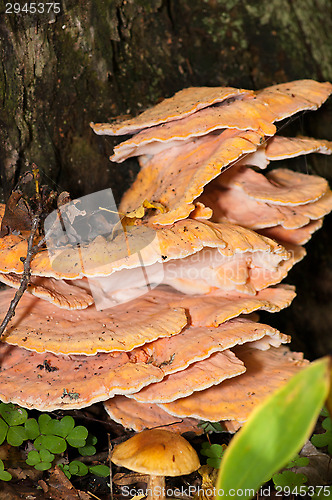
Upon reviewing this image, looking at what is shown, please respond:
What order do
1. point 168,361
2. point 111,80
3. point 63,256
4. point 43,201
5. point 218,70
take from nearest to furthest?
1. point 63,256
2. point 168,361
3. point 43,201
4. point 111,80
5. point 218,70

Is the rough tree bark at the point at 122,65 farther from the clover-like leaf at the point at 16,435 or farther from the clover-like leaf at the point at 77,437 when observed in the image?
the clover-like leaf at the point at 77,437

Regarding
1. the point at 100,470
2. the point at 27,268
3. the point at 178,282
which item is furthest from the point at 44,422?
the point at 178,282

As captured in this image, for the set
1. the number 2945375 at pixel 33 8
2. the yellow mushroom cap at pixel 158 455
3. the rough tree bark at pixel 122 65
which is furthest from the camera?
the rough tree bark at pixel 122 65

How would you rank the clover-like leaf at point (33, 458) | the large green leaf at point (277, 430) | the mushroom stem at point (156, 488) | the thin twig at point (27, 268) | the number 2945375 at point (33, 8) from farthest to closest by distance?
the number 2945375 at point (33, 8)
the clover-like leaf at point (33, 458)
the mushroom stem at point (156, 488)
the thin twig at point (27, 268)
the large green leaf at point (277, 430)

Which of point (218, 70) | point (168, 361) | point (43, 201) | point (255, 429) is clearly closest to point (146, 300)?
point (168, 361)

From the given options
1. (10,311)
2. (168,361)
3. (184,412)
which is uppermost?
(10,311)

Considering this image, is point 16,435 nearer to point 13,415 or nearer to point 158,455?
point 13,415

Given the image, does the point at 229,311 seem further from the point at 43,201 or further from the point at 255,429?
the point at 255,429

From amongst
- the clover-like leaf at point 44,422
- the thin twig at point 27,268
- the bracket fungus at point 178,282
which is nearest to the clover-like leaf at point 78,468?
the clover-like leaf at point 44,422
